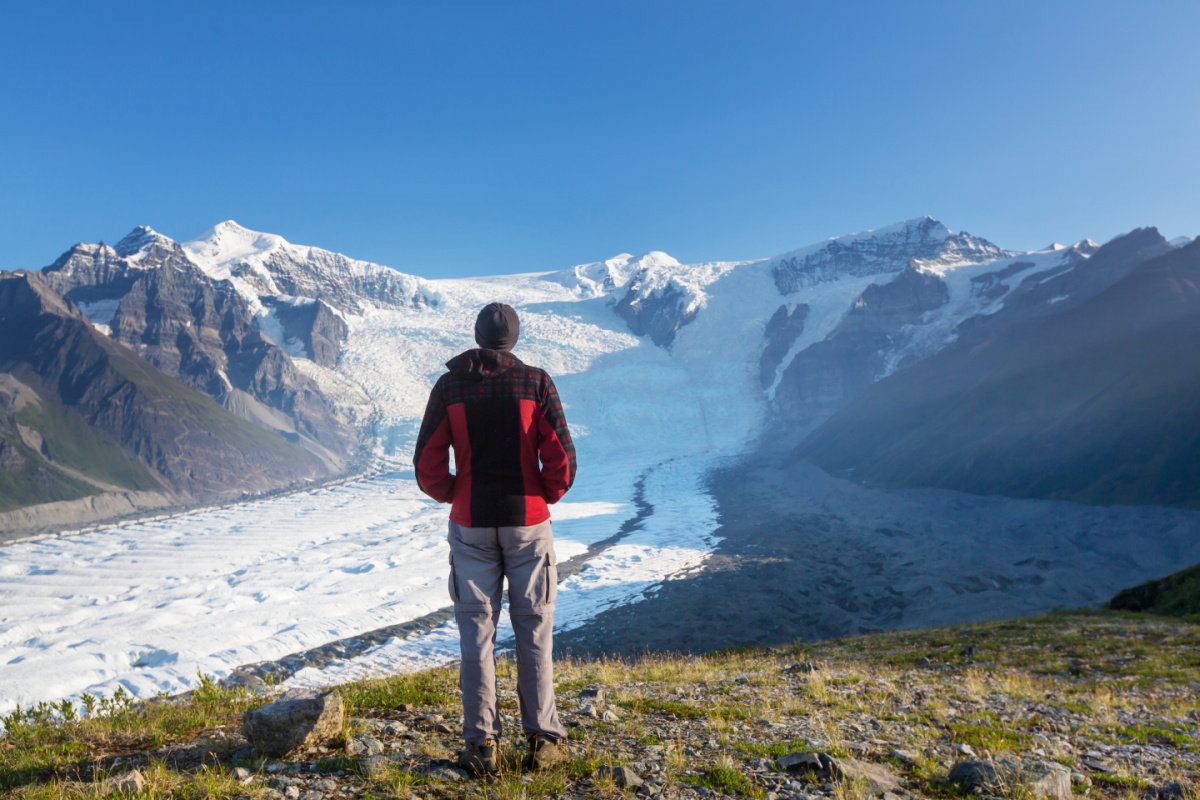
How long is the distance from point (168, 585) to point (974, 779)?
49.9 m

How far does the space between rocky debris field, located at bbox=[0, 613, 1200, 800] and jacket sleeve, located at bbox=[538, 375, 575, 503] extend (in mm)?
1686

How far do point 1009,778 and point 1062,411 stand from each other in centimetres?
7152

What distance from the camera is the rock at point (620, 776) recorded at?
347 cm

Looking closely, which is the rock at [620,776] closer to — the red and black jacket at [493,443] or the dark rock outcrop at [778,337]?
the red and black jacket at [493,443]

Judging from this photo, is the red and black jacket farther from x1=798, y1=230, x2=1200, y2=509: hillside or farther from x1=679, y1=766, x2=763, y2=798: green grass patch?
x1=798, y1=230, x2=1200, y2=509: hillside

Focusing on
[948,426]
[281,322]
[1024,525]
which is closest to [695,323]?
[948,426]

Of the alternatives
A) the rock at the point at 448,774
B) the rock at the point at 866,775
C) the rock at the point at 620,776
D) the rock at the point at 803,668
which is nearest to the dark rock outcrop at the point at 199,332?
the rock at the point at 803,668

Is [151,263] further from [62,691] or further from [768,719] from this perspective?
[768,719]

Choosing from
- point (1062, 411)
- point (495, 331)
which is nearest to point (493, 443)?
point (495, 331)

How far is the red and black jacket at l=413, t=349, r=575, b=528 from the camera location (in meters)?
3.71

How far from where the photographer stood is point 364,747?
3965 mm

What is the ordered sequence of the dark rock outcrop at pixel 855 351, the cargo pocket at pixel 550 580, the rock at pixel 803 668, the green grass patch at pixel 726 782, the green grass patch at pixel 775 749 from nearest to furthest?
1. the green grass patch at pixel 726 782
2. the cargo pocket at pixel 550 580
3. the green grass patch at pixel 775 749
4. the rock at pixel 803 668
5. the dark rock outcrop at pixel 855 351

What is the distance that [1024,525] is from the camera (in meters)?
45.8

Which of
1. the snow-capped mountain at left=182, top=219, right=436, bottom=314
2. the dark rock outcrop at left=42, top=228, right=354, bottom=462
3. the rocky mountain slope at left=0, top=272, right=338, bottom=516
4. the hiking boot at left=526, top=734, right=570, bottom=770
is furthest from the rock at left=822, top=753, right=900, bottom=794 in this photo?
the snow-capped mountain at left=182, top=219, right=436, bottom=314
